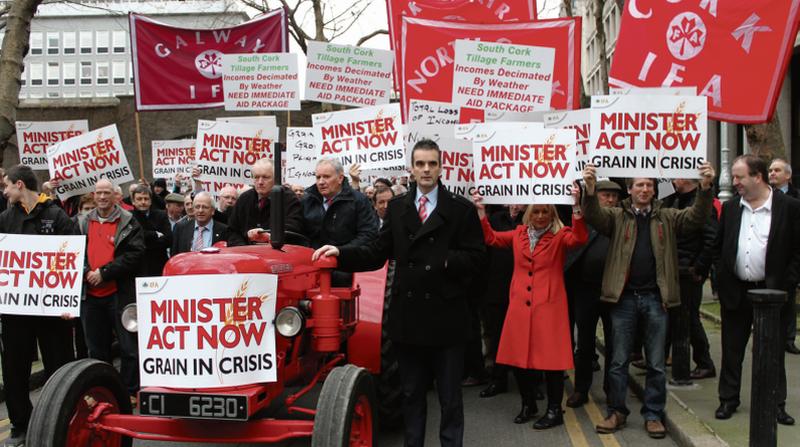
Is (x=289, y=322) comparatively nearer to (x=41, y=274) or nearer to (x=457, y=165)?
(x=41, y=274)

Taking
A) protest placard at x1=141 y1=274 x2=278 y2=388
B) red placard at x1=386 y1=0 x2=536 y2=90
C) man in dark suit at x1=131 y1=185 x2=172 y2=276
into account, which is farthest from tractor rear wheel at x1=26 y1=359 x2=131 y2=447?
red placard at x1=386 y1=0 x2=536 y2=90

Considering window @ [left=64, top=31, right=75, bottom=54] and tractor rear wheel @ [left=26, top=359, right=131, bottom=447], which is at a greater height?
window @ [left=64, top=31, right=75, bottom=54]

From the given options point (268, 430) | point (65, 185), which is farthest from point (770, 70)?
point (65, 185)

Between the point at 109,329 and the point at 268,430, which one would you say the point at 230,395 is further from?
the point at 109,329

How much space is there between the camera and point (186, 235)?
324 inches

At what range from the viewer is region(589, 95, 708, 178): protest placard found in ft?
20.4

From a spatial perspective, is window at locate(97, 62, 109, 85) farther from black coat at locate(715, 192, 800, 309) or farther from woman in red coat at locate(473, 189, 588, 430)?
black coat at locate(715, 192, 800, 309)

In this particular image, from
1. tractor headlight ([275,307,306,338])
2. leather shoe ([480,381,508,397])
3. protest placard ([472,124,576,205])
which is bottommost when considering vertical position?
leather shoe ([480,381,508,397])

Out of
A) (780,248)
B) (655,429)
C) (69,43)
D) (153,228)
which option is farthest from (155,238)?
(69,43)

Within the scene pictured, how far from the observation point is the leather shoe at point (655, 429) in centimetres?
620

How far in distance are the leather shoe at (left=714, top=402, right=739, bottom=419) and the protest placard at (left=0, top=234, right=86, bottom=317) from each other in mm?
4967

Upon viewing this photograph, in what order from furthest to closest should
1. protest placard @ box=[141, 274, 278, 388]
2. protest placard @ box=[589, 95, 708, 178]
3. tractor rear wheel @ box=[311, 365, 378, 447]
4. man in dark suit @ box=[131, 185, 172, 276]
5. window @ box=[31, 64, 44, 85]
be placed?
window @ box=[31, 64, 44, 85] → man in dark suit @ box=[131, 185, 172, 276] → protest placard @ box=[589, 95, 708, 178] → protest placard @ box=[141, 274, 278, 388] → tractor rear wheel @ box=[311, 365, 378, 447]

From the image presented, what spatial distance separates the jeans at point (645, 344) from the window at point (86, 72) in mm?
101202

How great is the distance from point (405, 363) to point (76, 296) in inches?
104
